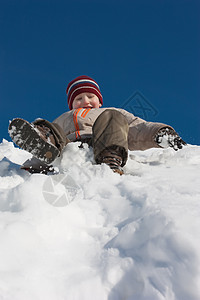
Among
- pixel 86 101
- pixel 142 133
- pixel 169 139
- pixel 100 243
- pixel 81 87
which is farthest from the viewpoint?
pixel 81 87

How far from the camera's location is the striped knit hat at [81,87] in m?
3.83

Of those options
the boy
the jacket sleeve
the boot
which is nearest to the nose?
the boy

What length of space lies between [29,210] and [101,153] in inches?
34.6

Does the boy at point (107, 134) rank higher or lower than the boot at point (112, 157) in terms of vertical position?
higher

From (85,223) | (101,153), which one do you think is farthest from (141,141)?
(85,223)

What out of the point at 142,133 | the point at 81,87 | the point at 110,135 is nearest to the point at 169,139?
the point at 142,133

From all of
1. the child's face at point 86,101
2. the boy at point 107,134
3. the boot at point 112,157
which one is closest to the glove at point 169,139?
the boy at point 107,134

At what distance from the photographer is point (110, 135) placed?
5.47 ft

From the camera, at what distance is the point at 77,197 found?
110cm

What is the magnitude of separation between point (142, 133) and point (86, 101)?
1.36 m

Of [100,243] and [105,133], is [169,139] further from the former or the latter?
[100,243]

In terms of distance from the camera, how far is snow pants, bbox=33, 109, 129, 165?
1.65 m

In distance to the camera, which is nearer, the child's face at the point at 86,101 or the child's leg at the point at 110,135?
Answer: the child's leg at the point at 110,135

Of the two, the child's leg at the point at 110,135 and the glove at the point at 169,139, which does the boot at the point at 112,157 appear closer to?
the child's leg at the point at 110,135
